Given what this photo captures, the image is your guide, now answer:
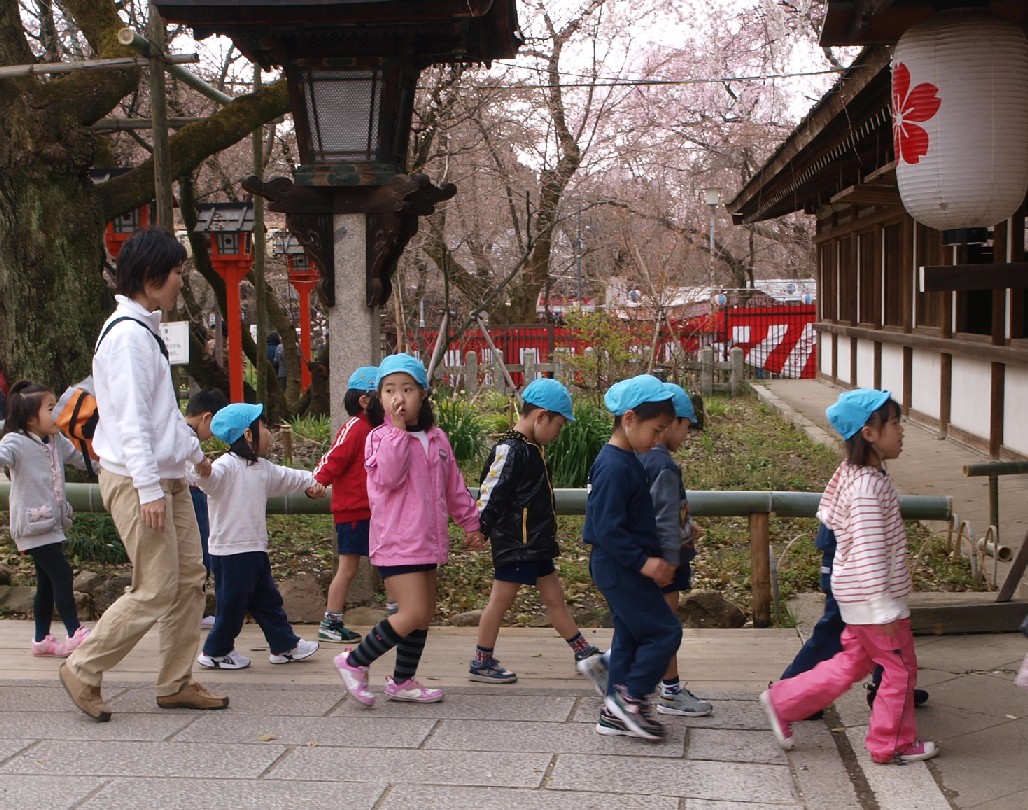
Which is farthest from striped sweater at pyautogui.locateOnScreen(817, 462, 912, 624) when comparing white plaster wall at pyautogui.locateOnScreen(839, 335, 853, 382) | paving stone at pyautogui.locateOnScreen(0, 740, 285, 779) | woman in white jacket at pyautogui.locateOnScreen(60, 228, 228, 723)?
white plaster wall at pyautogui.locateOnScreen(839, 335, 853, 382)

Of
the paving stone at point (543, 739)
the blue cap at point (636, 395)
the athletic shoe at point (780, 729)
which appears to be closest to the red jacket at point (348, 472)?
the paving stone at point (543, 739)

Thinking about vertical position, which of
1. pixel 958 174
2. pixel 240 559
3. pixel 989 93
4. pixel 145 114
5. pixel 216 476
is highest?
pixel 145 114

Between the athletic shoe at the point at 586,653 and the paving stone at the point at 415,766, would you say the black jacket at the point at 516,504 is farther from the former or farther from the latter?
the paving stone at the point at 415,766

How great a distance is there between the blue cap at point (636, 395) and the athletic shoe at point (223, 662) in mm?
2271

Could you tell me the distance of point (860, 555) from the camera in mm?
3918

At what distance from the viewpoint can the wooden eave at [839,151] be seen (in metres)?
7.71

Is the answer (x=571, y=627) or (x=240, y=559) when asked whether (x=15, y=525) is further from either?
(x=571, y=627)

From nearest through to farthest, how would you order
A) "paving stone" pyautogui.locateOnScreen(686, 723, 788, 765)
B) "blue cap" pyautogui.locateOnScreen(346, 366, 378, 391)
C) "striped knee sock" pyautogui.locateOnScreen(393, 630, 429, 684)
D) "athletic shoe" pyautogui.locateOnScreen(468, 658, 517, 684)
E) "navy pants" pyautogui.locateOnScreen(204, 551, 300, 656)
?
"paving stone" pyautogui.locateOnScreen(686, 723, 788, 765)
"striped knee sock" pyautogui.locateOnScreen(393, 630, 429, 684)
"athletic shoe" pyautogui.locateOnScreen(468, 658, 517, 684)
"navy pants" pyautogui.locateOnScreen(204, 551, 300, 656)
"blue cap" pyautogui.locateOnScreen(346, 366, 378, 391)

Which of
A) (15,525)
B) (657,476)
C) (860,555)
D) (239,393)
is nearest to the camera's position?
(860,555)

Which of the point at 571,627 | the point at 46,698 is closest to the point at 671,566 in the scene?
the point at 571,627

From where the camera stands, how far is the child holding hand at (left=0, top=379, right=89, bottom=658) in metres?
5.38

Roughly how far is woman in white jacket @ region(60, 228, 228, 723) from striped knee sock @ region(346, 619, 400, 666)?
0.69 metres

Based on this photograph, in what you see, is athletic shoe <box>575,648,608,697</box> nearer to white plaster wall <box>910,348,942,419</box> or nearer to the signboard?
the signboard

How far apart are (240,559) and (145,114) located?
45.4 ft
